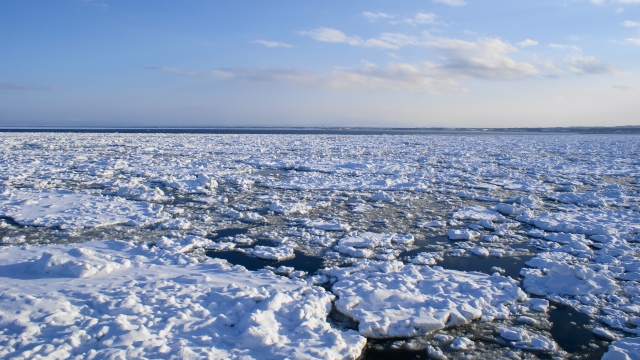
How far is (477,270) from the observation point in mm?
5453

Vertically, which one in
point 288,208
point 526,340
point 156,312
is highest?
point 288,208

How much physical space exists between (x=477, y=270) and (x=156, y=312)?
4153 mm

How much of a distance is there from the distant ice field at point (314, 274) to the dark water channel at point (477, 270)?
21mm

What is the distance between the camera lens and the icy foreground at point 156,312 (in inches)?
130

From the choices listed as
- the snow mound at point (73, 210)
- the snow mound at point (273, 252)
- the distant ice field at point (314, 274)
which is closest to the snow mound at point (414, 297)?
the distant ice field at point (314, 274)

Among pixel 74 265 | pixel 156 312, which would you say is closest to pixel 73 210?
pixel 74 265

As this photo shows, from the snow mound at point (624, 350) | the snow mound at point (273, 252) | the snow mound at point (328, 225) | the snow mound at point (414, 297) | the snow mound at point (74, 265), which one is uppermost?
the snow mound at point (74, 265)

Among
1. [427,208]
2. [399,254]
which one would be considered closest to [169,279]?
[399,254]

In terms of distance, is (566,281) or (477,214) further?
(477,214)

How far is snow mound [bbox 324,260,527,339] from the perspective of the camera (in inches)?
154

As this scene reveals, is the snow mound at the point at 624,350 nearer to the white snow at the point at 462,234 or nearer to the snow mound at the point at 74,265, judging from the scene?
the white snow at the point at 462,234

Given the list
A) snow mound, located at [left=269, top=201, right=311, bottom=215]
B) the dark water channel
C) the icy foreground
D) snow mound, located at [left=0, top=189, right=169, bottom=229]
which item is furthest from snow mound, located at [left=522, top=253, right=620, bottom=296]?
snow mound, located at [left=0, top=189, right=169, bottom=229]

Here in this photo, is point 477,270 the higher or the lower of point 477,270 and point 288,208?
the lower

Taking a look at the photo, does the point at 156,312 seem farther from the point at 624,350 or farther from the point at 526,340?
the point at 624,350
